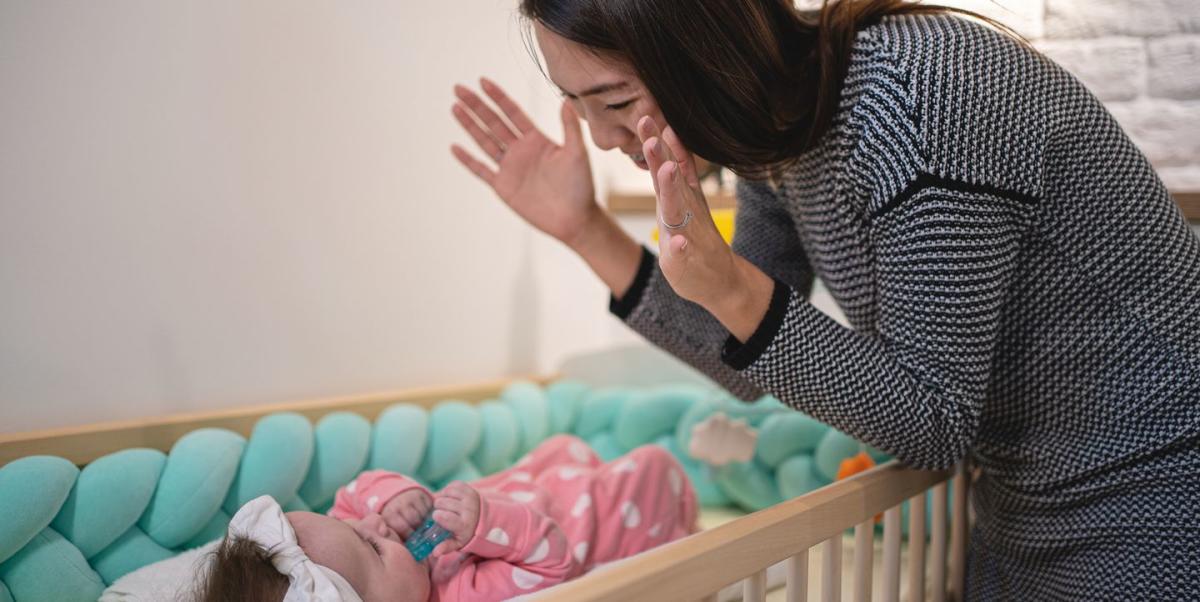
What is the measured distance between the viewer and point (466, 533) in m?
0.89

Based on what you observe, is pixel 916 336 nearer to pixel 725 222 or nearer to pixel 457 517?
pixel 457 517

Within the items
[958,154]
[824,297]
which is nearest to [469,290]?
[824,297]

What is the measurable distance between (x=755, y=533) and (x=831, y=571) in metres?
0.16

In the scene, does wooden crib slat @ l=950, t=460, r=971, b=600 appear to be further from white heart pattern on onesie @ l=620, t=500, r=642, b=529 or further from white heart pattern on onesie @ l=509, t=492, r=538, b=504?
white heart pattern on onesie @ l=509, t=492, r=538, b=504

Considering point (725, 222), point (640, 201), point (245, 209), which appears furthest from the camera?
point (640, 201)

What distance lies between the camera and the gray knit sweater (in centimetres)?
75

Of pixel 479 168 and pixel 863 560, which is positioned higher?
pixel 479 168

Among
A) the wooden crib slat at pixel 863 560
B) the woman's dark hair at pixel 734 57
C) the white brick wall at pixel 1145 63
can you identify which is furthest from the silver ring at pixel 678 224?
the white brick wall at pixel 1145 63

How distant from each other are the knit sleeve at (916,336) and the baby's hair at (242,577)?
16.6 inches

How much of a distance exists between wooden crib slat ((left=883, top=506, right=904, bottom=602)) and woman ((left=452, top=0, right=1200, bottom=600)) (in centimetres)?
12

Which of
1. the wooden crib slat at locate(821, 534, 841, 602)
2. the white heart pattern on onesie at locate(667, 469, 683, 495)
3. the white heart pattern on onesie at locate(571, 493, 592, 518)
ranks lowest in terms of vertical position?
the white heart pattern on onesie at locate(667, 469, 683, 495)

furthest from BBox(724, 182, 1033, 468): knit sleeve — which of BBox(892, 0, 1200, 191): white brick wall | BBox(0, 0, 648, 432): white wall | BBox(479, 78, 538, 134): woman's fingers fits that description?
BBox(0, 0, 648, 432): white wall

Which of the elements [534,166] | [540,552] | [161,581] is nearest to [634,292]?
[534,166]

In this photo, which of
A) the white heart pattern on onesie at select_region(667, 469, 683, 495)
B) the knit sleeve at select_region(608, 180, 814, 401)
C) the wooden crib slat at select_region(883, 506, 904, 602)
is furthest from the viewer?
the white heart pattern on onesie at select_region(667, 469, 683, 495)
